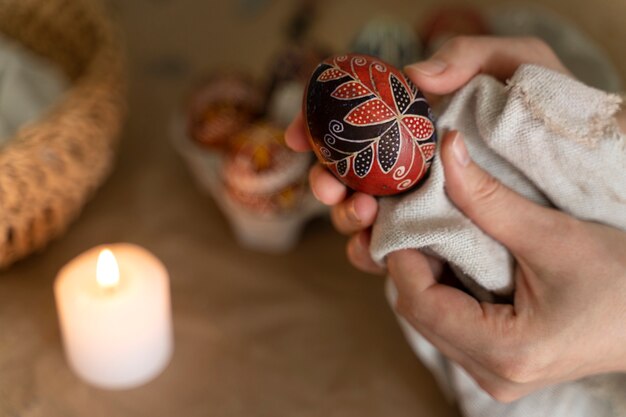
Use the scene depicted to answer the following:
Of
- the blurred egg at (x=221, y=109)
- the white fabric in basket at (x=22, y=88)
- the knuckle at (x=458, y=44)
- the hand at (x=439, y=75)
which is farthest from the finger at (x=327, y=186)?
the white fabric in basket at (x=22, y=88)

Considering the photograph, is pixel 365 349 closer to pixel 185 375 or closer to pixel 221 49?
pixel 185 375

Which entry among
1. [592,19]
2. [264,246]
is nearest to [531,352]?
[264,246]

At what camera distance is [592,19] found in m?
0.85

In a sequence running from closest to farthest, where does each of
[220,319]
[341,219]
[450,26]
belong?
[341,219] → [220,319] → [450,26]

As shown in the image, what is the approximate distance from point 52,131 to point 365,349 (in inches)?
13.3

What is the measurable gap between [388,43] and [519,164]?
0.29 m

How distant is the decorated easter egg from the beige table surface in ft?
0.71

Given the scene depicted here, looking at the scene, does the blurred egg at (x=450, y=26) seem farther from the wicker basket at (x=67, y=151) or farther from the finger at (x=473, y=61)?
the wicker basket at (x=67, y=151)

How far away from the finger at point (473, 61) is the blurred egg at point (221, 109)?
274mm

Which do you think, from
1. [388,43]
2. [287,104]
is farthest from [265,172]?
[388,43]

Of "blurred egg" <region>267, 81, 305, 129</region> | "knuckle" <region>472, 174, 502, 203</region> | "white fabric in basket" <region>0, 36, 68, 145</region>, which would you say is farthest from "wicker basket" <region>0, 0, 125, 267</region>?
"knuckle" <region>472, 174, 502, 203</region>

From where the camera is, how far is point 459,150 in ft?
1.69

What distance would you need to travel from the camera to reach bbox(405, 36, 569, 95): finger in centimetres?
54

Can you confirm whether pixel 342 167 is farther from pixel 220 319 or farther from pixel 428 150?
pixel 220 319
